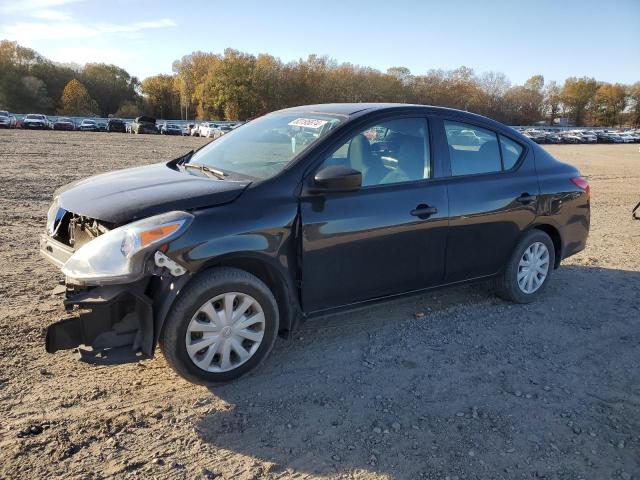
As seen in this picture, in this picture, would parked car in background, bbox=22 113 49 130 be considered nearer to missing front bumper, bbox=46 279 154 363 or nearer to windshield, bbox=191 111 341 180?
windshield, bbox=191 111 341 180

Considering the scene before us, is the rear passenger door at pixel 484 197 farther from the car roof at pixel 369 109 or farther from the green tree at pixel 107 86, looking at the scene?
the green tree at pixel 107 86

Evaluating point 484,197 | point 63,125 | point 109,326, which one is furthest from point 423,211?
point 63,125

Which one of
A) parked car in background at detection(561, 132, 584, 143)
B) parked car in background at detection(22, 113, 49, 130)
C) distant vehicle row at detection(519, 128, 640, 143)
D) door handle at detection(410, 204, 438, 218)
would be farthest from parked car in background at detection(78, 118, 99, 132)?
door handle at detection(410, 204, 438, 218)

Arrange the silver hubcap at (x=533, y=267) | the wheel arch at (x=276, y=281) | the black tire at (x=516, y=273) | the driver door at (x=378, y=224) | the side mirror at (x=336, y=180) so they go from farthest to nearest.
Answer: the silver hubcap at (x=533, y=267) → the black tire at (x=516, y=273) → the driver door at (x=378, y=224) → the side mirror at (x=336, y=180) → the wheel arch at (x=276, y=281)

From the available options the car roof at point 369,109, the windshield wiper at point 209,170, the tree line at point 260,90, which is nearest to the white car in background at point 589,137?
the tree line at point 260,90

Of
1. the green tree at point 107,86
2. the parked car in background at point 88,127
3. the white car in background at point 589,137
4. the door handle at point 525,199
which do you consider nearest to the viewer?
the door handle at point 525,199

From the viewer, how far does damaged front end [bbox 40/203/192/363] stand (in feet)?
9.91

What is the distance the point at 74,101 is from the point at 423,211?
104 m

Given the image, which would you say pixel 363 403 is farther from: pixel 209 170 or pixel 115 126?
pixel 115 126

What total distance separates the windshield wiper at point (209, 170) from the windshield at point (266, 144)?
56 millimetres

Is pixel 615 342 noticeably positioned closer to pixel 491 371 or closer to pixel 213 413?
pixel 491 371

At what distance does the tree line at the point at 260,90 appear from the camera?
322 feet

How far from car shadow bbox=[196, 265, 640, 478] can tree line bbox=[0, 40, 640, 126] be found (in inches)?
3829

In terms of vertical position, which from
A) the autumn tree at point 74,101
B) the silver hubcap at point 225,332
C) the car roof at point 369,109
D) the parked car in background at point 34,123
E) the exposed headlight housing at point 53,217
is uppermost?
the autumn tree at point 74,101
